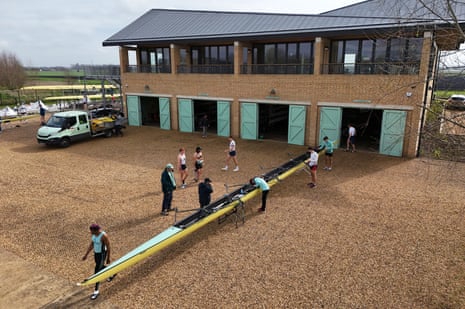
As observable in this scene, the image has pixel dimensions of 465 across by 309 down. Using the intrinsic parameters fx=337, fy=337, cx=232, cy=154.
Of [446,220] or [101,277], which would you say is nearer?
[101,277]

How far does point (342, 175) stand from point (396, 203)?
322cm

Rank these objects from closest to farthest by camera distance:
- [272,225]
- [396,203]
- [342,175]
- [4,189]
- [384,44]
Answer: [272,225] < [396,203] < [4,189] < [342,175] < [384,44]

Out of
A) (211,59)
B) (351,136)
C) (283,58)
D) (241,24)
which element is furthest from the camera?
(211,59)

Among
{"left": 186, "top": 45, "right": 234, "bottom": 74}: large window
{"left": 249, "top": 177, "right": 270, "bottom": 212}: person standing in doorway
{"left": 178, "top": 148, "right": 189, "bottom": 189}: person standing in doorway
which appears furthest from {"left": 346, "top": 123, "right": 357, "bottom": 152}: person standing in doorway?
{"left": 178, "top": 148, "right": 189, "bottom": 189}: person standing in doorway

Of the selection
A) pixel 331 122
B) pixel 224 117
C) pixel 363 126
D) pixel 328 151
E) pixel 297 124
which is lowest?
pixel 363 126

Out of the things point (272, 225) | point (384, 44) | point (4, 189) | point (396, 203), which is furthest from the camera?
point (384, 44)

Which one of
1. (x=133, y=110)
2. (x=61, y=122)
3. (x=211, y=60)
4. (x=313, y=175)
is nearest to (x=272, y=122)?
(x=211, y=60)

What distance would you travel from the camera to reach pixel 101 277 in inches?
257

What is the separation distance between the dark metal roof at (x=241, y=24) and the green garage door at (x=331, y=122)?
407 cm

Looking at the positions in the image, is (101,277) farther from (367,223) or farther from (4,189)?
(4,189)

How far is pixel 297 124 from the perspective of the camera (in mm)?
19594

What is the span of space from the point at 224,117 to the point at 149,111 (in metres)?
9.11

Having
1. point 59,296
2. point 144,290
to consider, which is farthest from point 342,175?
point 59,296

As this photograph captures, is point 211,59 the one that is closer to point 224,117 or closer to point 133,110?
point 224,117
